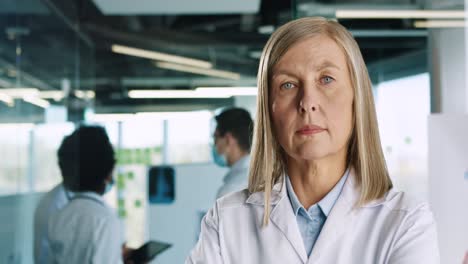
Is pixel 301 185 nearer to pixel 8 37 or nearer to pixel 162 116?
pixel 8 37

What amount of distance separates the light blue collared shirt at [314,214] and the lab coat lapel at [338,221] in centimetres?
2

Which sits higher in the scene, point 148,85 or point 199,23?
point 199,23

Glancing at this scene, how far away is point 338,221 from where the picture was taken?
3.66 feet

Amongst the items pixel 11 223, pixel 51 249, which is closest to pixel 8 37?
pixel 11 223

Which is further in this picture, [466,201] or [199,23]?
[199,23]

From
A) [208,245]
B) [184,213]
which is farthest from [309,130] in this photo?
[184,213]

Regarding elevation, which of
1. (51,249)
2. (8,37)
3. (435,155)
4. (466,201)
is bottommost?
(51,249)

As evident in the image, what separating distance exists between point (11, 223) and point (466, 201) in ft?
6.60

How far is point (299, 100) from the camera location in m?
1.09

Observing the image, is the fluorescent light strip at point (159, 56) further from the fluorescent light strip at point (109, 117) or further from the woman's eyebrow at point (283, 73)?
the woman's eyebrow at point (283, 73)

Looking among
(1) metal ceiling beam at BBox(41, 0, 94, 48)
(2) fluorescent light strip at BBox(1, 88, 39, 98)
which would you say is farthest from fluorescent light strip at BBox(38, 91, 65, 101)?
(1) metal ceiling beam at BBox(41, 0, 94, 48)

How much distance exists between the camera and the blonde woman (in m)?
1.08

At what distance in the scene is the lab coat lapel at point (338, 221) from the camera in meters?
1.10

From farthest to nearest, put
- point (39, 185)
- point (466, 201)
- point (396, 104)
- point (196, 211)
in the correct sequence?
point (196, 211) < point (396, 104) < point (39, 185) < point (466, 201)
